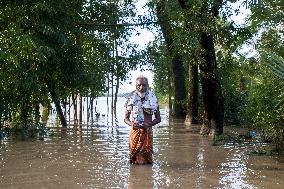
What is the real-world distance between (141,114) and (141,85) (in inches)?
23.7

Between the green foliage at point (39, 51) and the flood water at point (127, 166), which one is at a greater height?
the green foliage at point (39, 51)

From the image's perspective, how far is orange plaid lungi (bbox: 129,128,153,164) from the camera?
8898mm

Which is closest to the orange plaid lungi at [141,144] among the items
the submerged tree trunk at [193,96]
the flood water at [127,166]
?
the flood water at [127,166]

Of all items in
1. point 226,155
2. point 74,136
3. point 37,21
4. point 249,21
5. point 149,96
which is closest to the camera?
point 149,96

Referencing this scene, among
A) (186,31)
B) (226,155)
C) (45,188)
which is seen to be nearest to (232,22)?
(186,31)

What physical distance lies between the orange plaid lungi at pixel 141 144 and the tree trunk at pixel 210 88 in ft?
16.5

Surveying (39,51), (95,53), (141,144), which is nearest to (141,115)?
(141,144)

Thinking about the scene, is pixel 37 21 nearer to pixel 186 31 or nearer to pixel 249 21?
pixel 186 31

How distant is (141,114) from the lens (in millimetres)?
8852

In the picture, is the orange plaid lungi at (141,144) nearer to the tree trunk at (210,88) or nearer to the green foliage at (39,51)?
the green foliage at (39,51)

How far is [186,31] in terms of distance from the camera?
11.1 m

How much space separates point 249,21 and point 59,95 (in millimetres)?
13540

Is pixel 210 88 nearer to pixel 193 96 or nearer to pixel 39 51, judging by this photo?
pixel 193 96

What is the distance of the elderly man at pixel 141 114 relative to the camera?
8.84 metres
